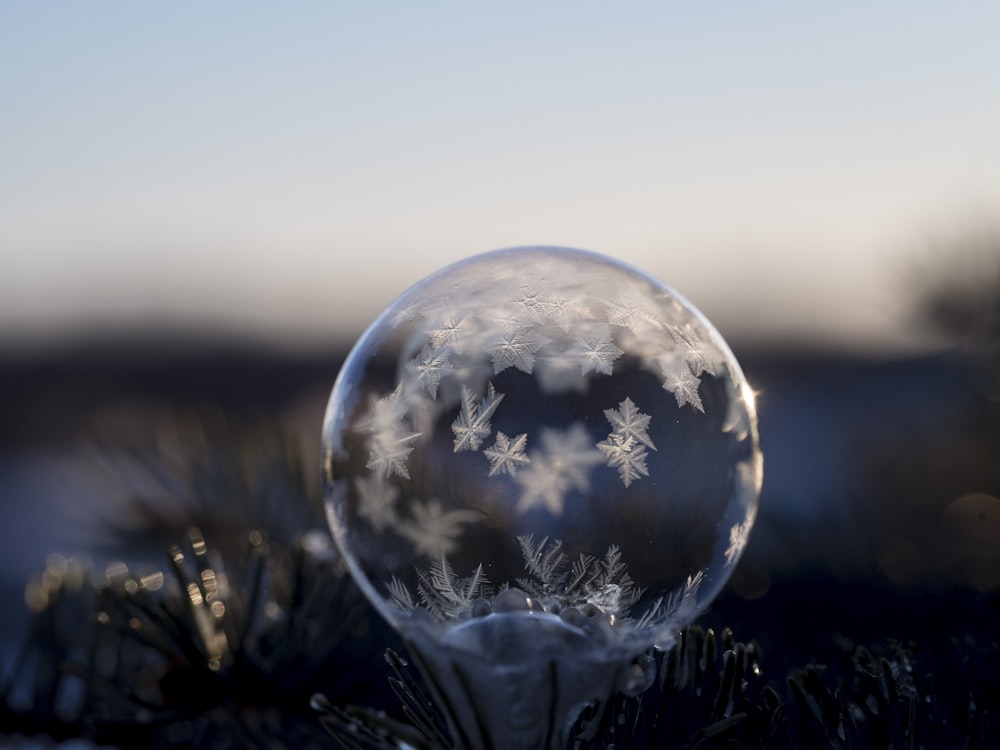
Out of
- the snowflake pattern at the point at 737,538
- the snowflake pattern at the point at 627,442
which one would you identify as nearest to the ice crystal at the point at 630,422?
the snowflake pattern at the point at 627,442

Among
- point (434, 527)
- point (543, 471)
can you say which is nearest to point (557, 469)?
point (543, 471)

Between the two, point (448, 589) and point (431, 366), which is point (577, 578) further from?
point (431, 366)

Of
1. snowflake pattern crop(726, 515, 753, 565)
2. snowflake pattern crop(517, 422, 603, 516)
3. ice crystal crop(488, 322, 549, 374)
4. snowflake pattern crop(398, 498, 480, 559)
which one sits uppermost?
ice crystal crop(488, 322, 549, 374)

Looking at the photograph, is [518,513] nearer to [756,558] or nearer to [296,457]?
[756,558]

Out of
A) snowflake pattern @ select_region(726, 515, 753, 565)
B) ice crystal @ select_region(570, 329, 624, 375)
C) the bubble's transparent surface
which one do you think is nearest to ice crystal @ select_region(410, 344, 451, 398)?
the bubble's transparent surface

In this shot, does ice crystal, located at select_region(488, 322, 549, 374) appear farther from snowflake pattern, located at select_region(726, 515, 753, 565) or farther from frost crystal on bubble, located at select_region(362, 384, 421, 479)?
snowflake pattern, located at select_region(726, 515, 753, 565)

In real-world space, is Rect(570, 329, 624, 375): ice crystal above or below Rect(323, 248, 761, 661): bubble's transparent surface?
above

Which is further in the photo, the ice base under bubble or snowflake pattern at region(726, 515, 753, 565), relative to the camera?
snowflake pattern at region(726, 515, 753, 565)

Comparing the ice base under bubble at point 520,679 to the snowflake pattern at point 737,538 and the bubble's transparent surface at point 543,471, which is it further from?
the snowflake pattern at point 737,538
